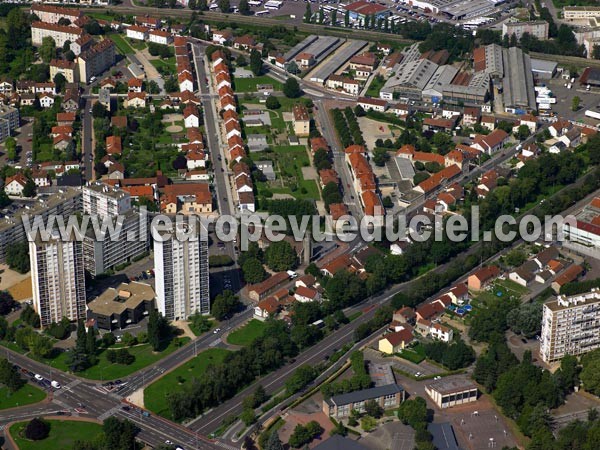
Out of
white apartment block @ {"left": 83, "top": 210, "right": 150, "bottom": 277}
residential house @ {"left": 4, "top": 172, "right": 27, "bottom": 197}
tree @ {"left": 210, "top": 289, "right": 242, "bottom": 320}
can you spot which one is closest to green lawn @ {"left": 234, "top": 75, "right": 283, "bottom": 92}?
residential house @ {"left": 4, "top": 172, "right": 27, "bottom": 197}

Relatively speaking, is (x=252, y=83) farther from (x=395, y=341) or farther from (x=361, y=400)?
(x=361, y=400)

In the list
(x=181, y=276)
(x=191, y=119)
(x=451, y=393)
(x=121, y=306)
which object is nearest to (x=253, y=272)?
(x=181, y=276)

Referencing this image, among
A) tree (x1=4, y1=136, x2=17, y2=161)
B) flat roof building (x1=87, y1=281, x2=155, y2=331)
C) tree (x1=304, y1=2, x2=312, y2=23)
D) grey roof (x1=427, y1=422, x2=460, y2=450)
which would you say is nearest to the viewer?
grey roof (x1=427, y1=422, x2=460, y2=450)

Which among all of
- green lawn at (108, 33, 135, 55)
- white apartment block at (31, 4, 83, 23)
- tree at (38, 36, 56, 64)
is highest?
white apartment block at (31, 4, 83, 23)

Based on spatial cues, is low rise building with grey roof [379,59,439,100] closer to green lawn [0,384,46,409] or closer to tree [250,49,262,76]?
tree [250,49,262,76]

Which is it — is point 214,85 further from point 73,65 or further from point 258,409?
point 258,409

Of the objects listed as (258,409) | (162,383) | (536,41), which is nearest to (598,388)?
(258,409)

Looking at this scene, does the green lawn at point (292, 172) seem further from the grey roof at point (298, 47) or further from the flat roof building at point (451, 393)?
the flat roof building at point (451, 393)
